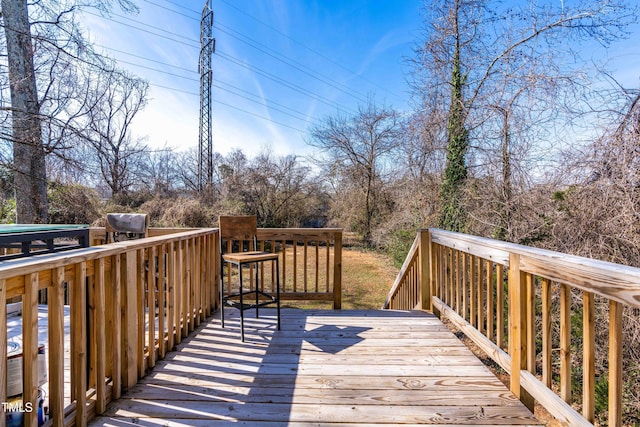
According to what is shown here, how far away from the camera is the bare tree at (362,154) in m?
12.0

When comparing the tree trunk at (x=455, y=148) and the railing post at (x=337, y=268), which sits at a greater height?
the tree trunk at (x=455, y=148)

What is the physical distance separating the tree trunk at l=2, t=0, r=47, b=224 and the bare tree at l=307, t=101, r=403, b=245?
8.87 metres

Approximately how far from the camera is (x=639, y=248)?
240 cm

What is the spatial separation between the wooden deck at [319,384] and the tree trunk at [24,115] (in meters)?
4.52

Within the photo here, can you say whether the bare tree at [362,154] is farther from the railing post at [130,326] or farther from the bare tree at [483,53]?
the railing post at [130,326]

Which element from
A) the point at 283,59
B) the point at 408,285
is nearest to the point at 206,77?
the point at 283,59

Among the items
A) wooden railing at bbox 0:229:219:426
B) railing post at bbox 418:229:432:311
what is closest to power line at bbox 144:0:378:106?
railing post at bbox 418:229:432:311

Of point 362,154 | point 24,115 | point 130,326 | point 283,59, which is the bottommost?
point 130,326

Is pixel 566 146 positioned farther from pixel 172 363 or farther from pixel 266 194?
pixel 266 194

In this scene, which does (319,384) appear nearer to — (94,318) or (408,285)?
(94,318)

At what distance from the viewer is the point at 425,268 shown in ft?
11.0

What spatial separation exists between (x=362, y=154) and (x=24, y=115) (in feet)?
32.2

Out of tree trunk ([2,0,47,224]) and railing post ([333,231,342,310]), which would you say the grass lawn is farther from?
tree trunk ([2,0,47,224])

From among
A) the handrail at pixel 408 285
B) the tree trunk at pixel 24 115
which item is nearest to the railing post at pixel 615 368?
the handrail at pixel 408 285
